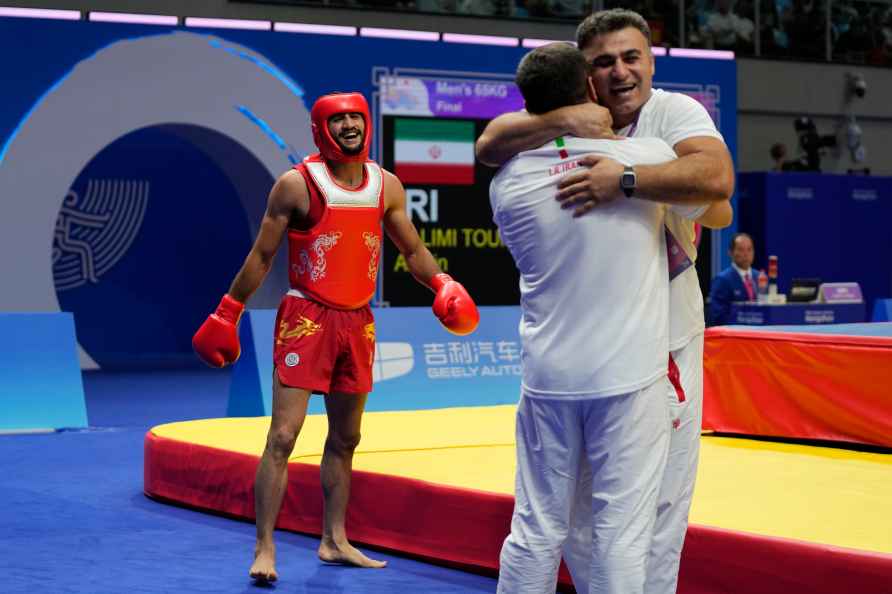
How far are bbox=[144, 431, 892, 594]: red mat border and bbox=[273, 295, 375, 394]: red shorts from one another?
1.51ft

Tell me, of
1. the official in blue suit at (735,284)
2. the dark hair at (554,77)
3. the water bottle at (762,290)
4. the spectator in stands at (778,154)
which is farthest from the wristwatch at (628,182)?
the spectator in stands at (778,154)

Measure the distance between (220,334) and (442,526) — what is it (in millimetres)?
1052

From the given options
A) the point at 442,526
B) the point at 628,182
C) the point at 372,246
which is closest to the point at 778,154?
the point at 372,246

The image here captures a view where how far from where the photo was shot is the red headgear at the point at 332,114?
507cm

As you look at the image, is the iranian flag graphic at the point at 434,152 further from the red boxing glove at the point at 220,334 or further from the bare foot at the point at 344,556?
the bare foot at the point at 344,556

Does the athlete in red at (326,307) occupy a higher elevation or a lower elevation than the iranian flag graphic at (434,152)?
lower

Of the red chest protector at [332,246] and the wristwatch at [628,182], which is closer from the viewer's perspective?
the wristwatch at [628,182]

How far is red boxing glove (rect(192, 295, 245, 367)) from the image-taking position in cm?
509

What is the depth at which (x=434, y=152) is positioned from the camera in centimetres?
1396

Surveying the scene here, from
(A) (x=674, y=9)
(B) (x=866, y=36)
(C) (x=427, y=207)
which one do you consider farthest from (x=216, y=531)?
(B) (x=866, y=36)

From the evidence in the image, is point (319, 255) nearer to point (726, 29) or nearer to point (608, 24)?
point (608, 24)

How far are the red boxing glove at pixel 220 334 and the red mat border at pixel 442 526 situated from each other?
2.35 ft

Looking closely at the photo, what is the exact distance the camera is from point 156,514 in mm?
6129

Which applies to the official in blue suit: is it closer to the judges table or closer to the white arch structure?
the judges table
